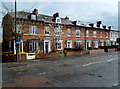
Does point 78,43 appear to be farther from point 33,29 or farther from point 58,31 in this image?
point 33,29

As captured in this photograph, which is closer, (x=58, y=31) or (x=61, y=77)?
(x=61, y=77)

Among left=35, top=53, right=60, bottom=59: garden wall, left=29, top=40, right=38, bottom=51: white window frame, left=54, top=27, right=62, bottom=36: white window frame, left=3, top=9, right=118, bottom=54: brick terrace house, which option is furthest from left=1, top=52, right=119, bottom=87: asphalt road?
left=54, top=27, right=62, bottom=36: white window frame

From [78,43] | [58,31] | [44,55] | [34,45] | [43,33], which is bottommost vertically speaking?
[44,55]

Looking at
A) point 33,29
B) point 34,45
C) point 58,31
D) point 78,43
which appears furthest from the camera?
point 78,43

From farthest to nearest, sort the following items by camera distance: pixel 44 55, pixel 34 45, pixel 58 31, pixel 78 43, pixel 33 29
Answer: pixel 78 43 → pixel 58 31 → pixel 33 29 → pixel 34 45 → pixel 44 55

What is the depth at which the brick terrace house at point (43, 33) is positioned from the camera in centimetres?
1996

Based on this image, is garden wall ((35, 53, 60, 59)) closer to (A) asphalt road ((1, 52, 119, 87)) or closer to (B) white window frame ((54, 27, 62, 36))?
(B) white window frame ((54, 27, 62, 36))

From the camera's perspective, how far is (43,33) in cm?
2472

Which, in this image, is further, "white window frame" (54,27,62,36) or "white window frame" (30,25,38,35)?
"white window frame" (54,27,62,36)

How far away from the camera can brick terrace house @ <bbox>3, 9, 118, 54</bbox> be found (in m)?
20.0

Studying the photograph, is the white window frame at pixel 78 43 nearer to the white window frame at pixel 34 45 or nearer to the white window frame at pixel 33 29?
the white window frame at pixel 34 45

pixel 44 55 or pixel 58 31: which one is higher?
pixel 58 31

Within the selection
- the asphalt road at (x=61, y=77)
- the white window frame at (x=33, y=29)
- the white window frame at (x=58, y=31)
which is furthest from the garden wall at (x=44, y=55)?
the asphalt road at (x=61, y=77)

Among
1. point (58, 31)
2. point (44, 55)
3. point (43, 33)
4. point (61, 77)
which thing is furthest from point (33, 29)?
point (61, 77)
